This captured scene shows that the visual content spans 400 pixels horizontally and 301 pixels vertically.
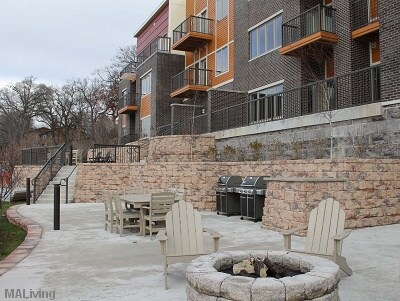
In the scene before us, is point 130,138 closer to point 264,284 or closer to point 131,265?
point 131,265

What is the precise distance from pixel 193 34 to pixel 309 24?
31.7 ft

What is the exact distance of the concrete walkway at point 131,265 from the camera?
15.3 ft

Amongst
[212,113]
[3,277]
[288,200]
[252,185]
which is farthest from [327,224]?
[212,113]

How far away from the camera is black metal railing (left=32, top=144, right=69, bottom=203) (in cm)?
1680

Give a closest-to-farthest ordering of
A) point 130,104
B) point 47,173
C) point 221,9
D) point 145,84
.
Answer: point 47,173
point 221,9
point 145,84
point 130,104

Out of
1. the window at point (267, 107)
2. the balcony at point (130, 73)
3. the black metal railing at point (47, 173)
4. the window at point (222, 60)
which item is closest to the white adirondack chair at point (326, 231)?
the window at point (267, 107)

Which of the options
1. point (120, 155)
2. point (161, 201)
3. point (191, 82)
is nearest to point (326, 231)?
point (161, 201)

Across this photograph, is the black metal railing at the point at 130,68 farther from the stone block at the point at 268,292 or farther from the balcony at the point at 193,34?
the stone block at the point at 268,292

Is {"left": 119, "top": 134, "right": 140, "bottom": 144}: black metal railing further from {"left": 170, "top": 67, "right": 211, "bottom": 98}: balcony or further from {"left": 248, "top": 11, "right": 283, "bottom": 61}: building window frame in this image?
{"left": 248, "top": 11, "right": 283, "bottom": 61}: building window frame

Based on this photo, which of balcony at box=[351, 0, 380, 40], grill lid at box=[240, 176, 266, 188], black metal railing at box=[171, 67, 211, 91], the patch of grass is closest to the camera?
the patch of grass

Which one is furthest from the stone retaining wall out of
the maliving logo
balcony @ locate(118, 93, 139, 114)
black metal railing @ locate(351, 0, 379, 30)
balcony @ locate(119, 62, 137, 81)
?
balcony @ locate(119, 62, 137, 81)

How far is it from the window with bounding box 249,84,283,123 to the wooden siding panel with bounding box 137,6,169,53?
15627mm

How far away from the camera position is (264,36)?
19.1 meters

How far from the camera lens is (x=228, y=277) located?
3193mm
